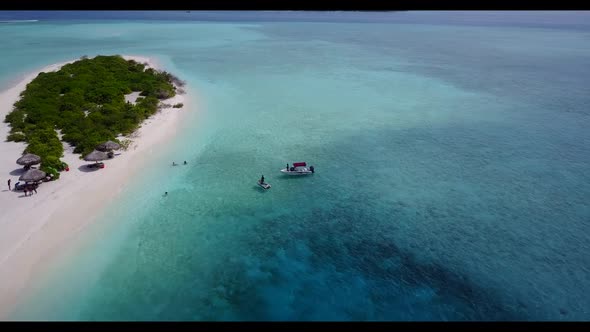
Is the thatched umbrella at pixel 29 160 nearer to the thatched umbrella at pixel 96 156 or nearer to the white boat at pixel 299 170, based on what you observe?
the thatched umbrella at pixel 96 156

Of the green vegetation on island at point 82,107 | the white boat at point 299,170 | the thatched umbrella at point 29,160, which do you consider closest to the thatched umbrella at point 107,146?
the green vegetation on island at point 82,107

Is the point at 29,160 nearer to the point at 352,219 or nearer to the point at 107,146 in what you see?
the point at 107,146

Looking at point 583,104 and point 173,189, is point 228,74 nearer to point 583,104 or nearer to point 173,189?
point 173,189

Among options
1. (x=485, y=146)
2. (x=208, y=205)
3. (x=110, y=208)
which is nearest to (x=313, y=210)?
(x=208, y=205)

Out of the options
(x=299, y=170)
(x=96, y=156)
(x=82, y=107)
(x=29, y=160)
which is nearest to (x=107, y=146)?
(x=96, y=156)

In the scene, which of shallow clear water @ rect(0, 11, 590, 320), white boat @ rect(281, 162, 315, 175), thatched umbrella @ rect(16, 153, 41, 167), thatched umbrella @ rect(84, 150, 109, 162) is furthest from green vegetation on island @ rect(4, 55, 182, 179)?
white boat @ rect(281, 162, 315, 175)

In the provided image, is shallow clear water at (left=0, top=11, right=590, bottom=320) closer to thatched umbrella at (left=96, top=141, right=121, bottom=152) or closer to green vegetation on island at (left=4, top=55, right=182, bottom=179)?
thatched umbrella at (left=96, top=141, right=121, bottom=152)

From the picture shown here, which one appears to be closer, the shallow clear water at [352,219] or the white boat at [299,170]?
the shallow clear water at [352,219]
